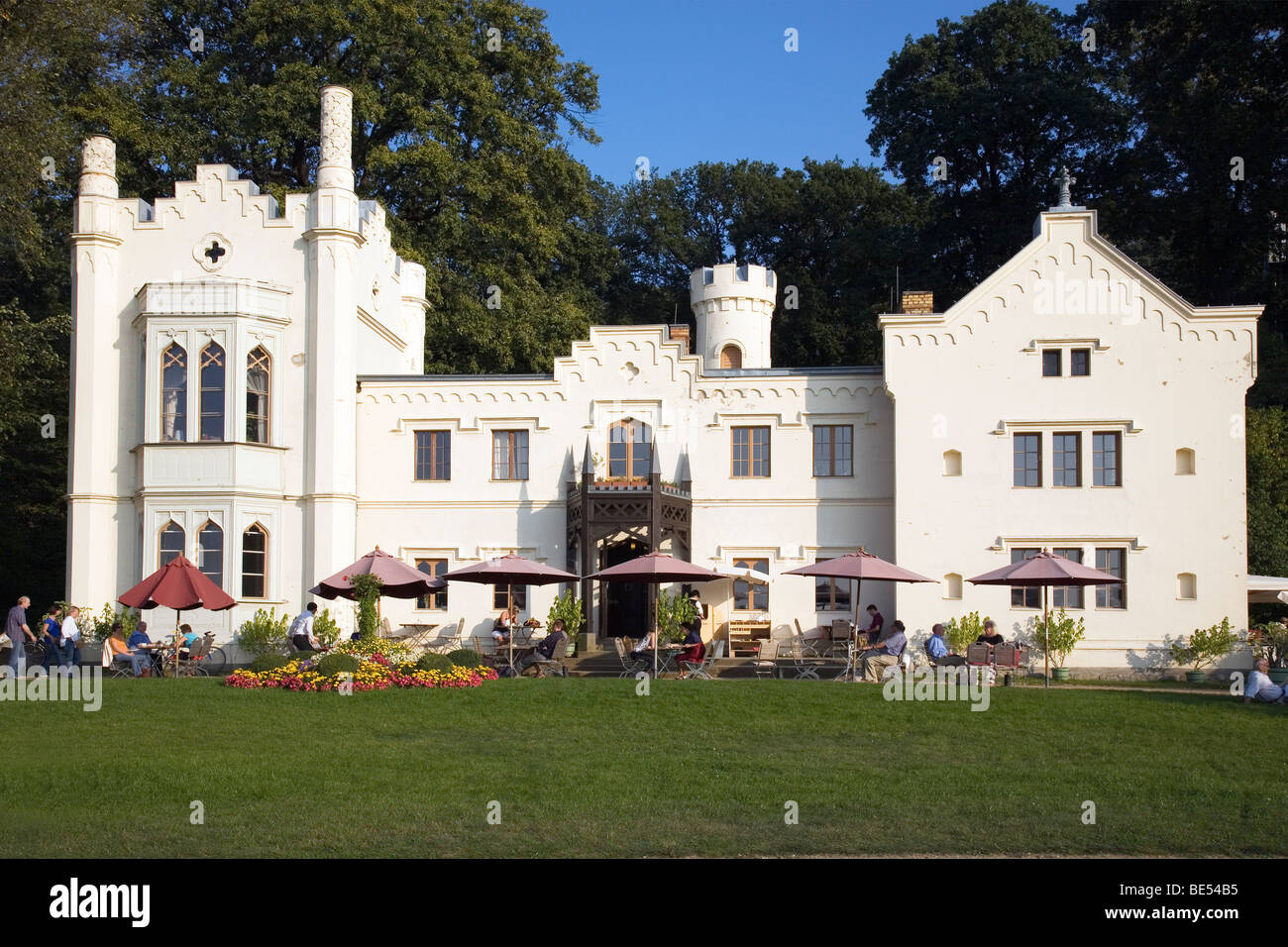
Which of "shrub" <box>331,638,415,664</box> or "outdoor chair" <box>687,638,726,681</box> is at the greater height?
"shrub" <box>331,638,415,664</box>

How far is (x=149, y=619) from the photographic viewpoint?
101 feet

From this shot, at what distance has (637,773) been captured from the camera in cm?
1692

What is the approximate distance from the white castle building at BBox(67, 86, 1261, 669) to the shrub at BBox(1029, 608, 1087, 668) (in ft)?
1.42

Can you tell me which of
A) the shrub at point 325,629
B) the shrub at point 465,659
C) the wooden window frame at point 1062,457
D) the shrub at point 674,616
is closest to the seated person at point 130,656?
the shrub at point 325,629

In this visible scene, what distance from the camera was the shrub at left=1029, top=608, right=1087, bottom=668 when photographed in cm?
2891

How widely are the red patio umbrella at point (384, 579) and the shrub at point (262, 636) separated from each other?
9.71ft

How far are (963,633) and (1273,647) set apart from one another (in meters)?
5.85

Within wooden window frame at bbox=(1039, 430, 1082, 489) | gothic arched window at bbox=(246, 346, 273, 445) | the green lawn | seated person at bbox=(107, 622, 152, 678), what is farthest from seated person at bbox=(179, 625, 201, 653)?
wooden window frame at bbox=(1039, 430, 1082, 489)

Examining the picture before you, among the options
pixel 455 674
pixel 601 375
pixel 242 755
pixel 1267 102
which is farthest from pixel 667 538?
pixel 1267 102

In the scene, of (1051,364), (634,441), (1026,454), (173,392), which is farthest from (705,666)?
(173,392)

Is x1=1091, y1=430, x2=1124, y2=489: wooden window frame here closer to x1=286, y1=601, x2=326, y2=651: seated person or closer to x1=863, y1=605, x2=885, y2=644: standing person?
x1=863, y1=605, x2=885, y2=644: standing person

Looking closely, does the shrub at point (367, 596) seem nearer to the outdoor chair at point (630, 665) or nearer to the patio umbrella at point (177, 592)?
the patio umbrella at point (177, 592)

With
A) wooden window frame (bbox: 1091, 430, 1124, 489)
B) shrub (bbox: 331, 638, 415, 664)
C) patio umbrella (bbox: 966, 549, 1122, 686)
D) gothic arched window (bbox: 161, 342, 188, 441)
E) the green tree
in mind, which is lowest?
shrub (bbox: 331, 638, 415, 664)

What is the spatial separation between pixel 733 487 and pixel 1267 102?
70.9 feet
